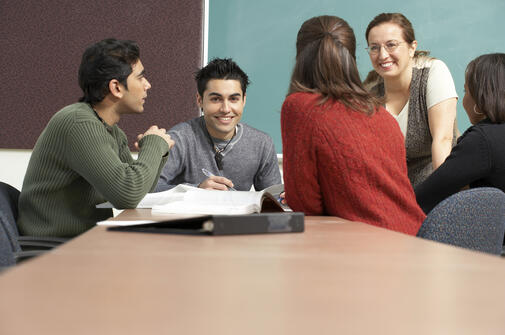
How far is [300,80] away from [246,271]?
98cm

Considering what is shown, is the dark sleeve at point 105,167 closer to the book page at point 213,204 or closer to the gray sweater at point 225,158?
the book page at point 213,204

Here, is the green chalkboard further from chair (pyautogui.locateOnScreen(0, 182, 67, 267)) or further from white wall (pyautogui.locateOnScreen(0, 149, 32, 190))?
chair (pyautogui.locateOnScreen(0, 182, 67, 267))

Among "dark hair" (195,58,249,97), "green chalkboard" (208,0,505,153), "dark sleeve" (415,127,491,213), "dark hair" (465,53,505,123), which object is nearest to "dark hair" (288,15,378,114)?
"dark sleeve" (415,127,491,213)

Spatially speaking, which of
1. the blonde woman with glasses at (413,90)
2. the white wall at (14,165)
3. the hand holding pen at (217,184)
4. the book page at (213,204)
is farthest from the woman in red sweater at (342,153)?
the white wall at (14,165)

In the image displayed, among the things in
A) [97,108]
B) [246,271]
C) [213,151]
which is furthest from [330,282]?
[213,151]

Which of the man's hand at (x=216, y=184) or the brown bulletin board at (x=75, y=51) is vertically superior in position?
the brown bulletin board at (x=75, y=51)

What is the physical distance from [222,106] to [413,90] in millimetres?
886

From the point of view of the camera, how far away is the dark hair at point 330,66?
4.14 feet

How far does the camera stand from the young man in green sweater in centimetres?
142

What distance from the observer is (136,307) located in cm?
31

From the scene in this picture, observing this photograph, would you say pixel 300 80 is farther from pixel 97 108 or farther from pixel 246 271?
pixel 246 271

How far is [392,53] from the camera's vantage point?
2277 mm

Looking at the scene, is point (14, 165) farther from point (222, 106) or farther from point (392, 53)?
point (392, 53)

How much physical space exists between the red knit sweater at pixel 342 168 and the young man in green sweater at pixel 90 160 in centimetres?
48
